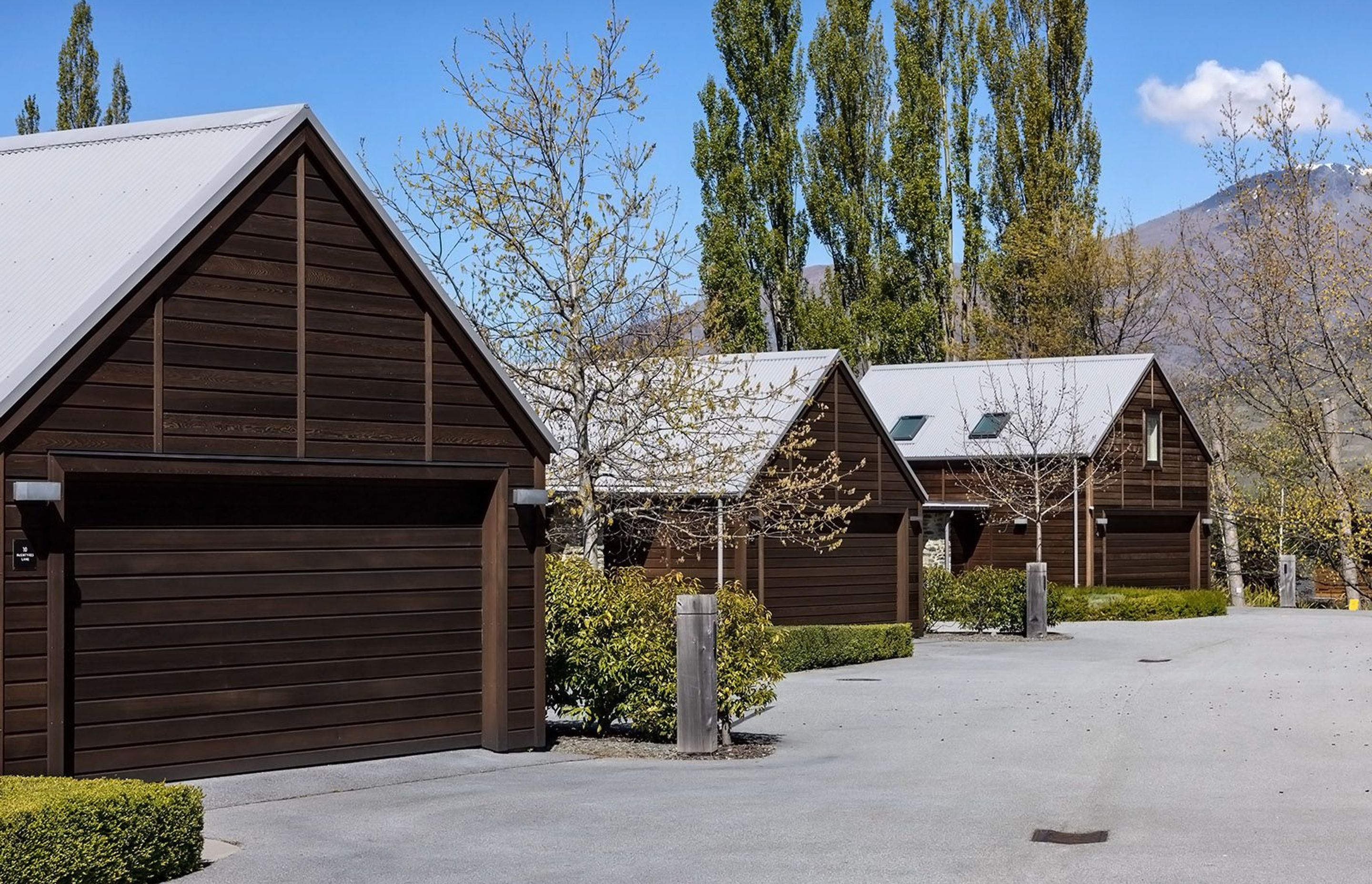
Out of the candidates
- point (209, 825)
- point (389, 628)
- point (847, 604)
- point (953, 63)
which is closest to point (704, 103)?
point (953, 63)

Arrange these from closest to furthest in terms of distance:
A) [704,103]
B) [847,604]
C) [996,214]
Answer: [847,604], [704,103], [996,214]

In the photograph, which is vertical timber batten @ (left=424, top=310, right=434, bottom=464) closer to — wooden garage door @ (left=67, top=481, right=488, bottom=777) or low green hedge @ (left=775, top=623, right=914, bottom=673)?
wooden garage door @ (left=67, top=481, right=488, bottom=777)

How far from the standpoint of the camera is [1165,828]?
12164mm

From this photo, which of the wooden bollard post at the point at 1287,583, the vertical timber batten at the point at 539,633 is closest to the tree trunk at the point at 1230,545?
the wooden bollard post at the point at 1287,583

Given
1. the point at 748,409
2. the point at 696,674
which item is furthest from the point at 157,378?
the point at 748,409

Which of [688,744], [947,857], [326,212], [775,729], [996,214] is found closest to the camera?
[947,857]

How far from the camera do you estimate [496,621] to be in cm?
1661

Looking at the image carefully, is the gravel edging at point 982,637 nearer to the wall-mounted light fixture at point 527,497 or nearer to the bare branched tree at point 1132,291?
the wall-mounted light fixture at point 527,497

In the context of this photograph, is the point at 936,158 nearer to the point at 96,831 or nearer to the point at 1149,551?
the point at 1149,551

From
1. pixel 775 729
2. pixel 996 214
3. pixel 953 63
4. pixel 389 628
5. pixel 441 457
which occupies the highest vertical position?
pixel 953 63

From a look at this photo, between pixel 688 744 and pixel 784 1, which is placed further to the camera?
pixel 784 1

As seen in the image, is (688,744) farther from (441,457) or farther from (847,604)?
(847,604)

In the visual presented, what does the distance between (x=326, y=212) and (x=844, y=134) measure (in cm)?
4178

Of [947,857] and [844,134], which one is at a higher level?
[844,134]
